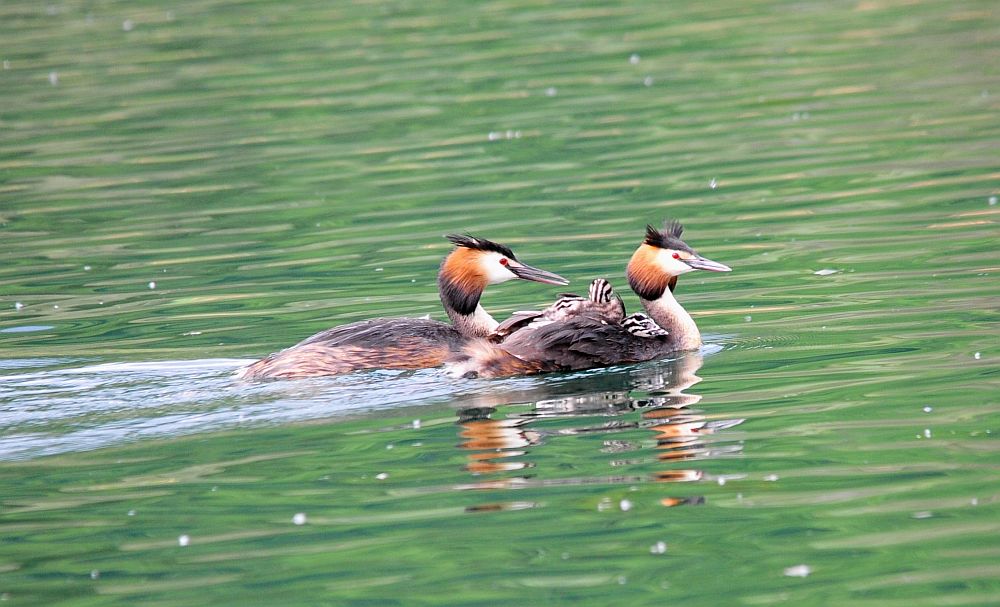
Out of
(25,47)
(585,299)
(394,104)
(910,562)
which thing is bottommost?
(910,562)

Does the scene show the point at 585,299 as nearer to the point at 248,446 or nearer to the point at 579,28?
the point at 248,446

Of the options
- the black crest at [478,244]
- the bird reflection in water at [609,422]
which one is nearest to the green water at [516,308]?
the bird reflection in water at [609,422]

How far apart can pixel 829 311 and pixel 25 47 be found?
2019 cm

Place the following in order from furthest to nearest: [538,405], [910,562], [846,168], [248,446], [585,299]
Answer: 1. [846,168]
2. [585,299]
3. [538,405]
4. [248,446]
5. [910,562]

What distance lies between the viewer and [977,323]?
1009cm

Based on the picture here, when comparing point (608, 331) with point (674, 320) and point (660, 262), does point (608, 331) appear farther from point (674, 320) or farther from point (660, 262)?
point (660, 262)

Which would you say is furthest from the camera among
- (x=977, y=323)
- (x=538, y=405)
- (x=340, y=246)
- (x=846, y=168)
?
(x=846, y=168)

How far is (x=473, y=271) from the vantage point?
10.7 meters

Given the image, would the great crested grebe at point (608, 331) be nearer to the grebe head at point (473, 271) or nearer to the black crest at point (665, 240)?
the black crest at point (665, 240)

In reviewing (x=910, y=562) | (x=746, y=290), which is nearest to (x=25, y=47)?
(x=746, y=290)

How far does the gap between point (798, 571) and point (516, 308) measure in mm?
5686

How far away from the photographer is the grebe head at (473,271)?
35.1 ft

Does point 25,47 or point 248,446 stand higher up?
point 25,47

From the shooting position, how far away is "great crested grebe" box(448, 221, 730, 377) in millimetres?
10188
